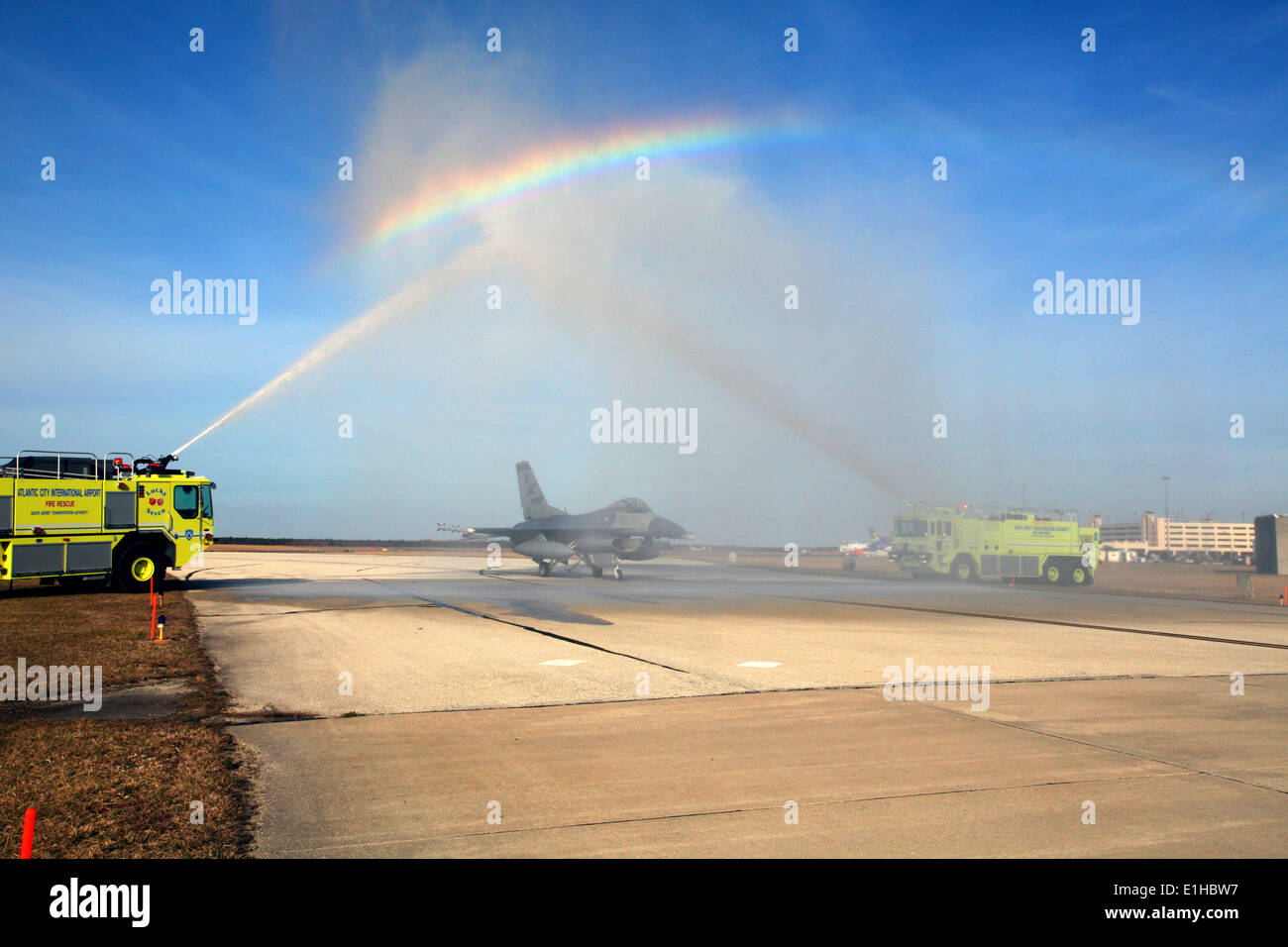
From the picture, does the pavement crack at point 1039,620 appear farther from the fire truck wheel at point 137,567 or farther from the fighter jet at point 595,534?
the fire truck wheel at point 137,567

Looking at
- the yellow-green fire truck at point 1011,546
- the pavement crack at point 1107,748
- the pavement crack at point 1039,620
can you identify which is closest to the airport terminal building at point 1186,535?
the yellow-green fire truck at point 1011,546

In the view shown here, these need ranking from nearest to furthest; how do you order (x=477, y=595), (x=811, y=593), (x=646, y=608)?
(x=646, y=608) < (x=477, y=595) < (x=811, y=593)

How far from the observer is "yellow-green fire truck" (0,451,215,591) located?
23.9m

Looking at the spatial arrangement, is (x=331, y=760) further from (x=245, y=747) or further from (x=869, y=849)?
(x=869, y=849)

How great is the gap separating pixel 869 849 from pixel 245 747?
6.24 m

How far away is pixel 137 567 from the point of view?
86.7 ft

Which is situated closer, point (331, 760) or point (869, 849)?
point (869, 849)

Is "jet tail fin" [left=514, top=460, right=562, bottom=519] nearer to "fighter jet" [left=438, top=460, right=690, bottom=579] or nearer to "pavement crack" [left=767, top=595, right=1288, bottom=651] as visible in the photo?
"fighter jet" [left=438, top=460, right=690, bottom=579]

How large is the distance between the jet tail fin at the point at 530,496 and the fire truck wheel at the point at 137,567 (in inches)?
921

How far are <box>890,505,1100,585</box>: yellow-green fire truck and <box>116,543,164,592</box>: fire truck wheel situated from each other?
34913 millimetres

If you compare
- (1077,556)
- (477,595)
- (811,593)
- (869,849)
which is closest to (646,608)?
(477,595)
